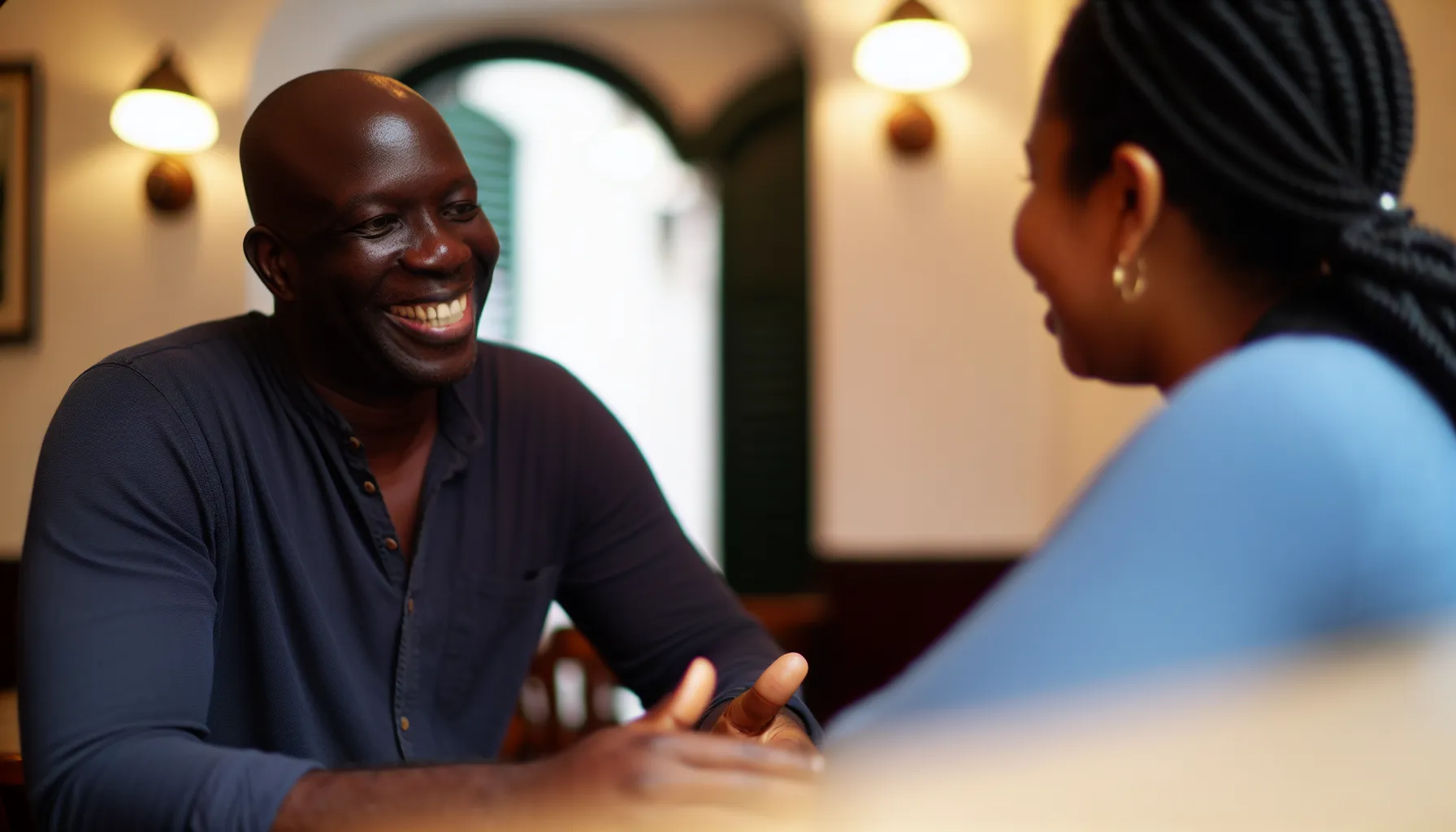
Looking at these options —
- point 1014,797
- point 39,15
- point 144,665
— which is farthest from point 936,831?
point 39,15

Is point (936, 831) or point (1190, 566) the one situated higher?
point (1190, 566)

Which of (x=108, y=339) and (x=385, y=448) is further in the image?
(x=108, y=339)

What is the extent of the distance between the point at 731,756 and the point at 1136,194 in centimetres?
45

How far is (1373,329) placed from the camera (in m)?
0.64

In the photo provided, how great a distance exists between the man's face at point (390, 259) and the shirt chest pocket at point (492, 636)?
0.84 feet

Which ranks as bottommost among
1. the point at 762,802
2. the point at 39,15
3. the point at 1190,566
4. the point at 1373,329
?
the point at 762,802

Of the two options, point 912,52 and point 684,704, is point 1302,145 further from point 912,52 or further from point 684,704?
point 912,52

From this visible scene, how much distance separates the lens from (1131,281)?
706 millimetres

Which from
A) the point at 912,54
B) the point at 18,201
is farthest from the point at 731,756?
the point at 912,54

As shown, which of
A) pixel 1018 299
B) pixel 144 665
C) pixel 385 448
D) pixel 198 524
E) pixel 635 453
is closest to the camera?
pixel 144 665

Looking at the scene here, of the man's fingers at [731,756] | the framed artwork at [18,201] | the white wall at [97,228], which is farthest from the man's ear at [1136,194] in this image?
the framed artwork at [18,201]

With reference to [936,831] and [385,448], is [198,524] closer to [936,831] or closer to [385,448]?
[385,448]

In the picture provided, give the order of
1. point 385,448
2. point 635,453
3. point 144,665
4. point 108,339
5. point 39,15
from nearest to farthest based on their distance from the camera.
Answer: point 144,665
point 385,448
point 635,453
point 108,339
point 39,15

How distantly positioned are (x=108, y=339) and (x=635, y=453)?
2.66 ft
